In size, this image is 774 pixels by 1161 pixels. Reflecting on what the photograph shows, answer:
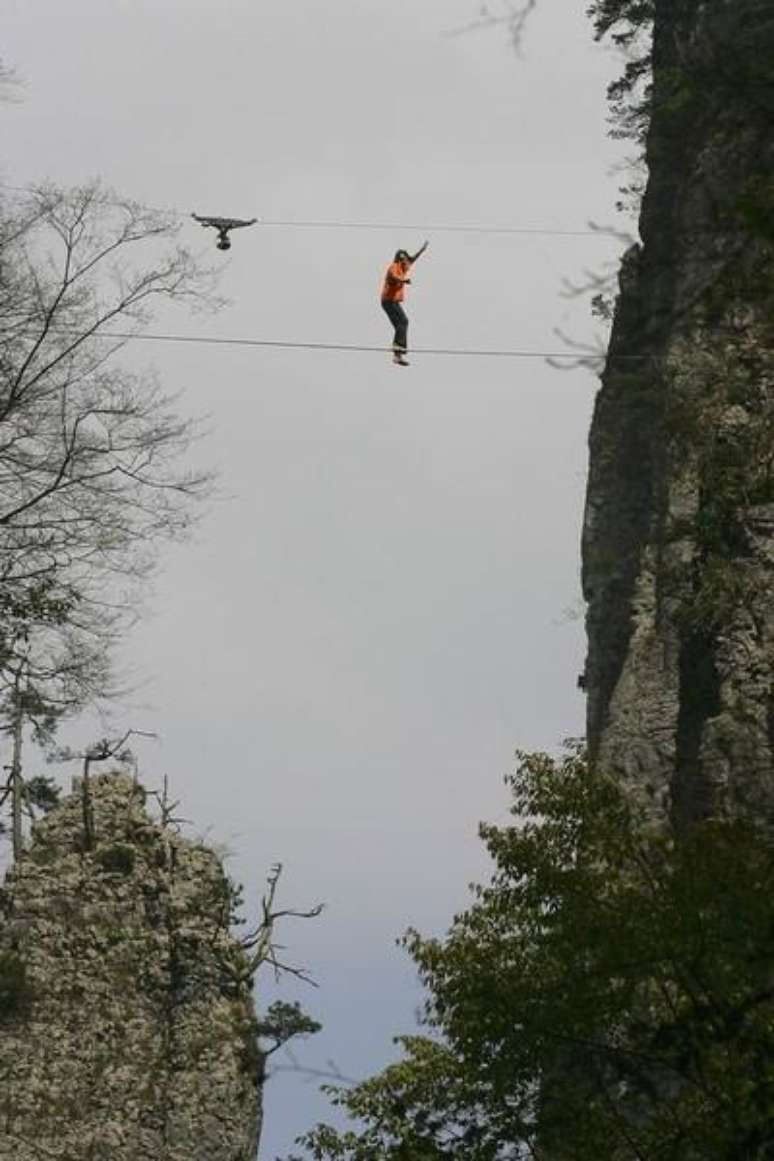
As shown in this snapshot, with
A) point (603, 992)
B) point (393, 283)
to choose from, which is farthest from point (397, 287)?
point (603, 992)

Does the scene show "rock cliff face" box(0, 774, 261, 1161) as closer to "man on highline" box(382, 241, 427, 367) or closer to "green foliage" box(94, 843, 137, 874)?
"green foliage" box(94, 843, 137, 874)

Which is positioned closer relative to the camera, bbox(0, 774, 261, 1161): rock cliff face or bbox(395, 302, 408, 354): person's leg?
bbox(395, 302, 408, 354): person's leg

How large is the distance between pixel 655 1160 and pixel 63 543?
825 centimetres

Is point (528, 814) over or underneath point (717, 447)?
underneath

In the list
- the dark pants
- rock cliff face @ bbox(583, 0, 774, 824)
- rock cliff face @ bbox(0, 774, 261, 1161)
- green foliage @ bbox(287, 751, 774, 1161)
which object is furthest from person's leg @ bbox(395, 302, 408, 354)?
rock cliff face @ bbox(0, 774, 261, 1161)

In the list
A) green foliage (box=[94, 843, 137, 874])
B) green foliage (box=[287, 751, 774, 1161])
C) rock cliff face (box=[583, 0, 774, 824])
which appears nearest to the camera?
green foliage (box=[287, 751, 774, 1161])

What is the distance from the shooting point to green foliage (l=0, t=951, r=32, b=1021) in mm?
36344

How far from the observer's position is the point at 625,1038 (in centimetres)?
1612

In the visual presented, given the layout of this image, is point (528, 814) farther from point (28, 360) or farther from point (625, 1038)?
point (28, 360)

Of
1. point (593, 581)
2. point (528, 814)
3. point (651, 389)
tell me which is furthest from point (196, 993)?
point (528, 814)

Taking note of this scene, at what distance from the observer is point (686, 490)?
28.4 meters

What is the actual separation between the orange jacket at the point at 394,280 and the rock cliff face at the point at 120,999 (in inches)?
589

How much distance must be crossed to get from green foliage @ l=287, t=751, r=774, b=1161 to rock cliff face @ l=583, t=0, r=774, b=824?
4.04 meters

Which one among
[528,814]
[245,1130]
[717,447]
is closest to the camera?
[528,814]
